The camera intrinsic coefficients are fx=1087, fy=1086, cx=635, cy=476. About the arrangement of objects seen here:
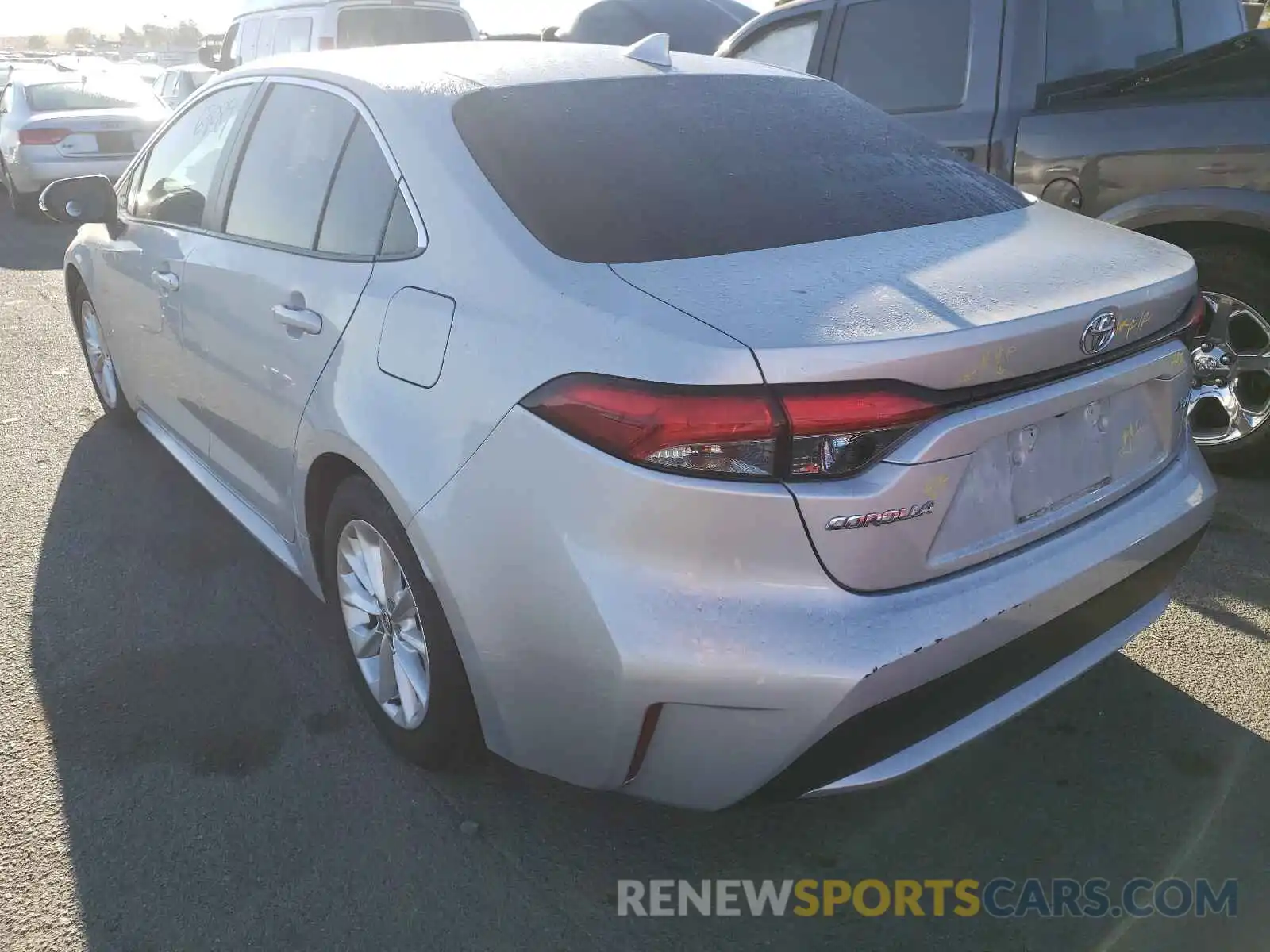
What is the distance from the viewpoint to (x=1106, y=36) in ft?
14.3

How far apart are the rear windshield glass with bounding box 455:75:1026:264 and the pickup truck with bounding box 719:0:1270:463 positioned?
1.33 meters

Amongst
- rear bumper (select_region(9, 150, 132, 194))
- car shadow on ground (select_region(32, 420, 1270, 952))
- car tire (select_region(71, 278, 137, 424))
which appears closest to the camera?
car shadow on ground (select_region(32, 420, 1270, 952))

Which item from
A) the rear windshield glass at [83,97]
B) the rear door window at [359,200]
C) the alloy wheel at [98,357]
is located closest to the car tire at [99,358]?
the alloy wheel at [98,357]

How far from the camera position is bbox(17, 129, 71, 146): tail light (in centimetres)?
1091

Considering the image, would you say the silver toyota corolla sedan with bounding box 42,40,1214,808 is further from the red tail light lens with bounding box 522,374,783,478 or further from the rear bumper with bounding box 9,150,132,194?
the rear bumper with bounding box 9,150,132,194

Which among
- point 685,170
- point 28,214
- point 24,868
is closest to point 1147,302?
point 685,170

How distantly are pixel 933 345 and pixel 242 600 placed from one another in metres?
2.49

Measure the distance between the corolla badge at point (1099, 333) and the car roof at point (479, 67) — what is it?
1352 mm

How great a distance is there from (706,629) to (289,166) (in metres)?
1.91

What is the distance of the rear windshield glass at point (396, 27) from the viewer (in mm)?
9422

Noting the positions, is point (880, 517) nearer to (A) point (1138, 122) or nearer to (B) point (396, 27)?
(A) point (1138, 122)

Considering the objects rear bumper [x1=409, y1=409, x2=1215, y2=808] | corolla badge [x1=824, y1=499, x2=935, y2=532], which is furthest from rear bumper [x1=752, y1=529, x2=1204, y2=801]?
corolla badge [x1=824, y1=499, x2=935, y2=532]

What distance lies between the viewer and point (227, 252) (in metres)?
3.08

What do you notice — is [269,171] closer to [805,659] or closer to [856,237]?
[856,237]
